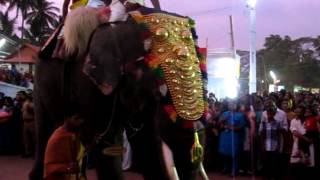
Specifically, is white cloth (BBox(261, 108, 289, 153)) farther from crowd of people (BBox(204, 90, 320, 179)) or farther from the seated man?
the seated man

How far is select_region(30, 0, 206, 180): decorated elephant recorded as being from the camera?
333cm

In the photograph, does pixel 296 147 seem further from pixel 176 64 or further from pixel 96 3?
pixel 96 3

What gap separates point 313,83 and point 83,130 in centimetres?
4992

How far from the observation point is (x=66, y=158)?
5230mm

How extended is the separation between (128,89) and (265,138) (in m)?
9.44

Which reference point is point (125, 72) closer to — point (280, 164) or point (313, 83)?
point (280, 164)

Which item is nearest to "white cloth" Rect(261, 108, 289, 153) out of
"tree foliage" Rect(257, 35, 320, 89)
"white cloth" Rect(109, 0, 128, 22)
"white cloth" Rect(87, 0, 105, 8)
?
"white cloth" Rect(87, 0, 105, 8)

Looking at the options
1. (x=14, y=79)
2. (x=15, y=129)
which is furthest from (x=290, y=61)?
(x=15, y=129)

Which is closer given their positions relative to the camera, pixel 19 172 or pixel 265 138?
pixel 265 138

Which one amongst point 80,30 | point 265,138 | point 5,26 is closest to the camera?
point 80,30

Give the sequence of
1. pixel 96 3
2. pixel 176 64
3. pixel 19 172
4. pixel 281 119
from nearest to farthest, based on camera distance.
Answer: pixel 96 3 → pixel 176 64 → pixel 281 119 → pixel 19 172

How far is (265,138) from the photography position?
40.4ft

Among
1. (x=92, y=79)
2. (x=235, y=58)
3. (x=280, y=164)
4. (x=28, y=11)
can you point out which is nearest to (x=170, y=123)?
(x=92, y=79)

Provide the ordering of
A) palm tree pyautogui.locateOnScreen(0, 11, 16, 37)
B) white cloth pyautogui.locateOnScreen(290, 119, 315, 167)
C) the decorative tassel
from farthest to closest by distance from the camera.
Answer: palm tree pyautogui.locateOnScreen(0, 11, 16, 37)
white cloth pyautogui.locateOnScreen(290, 119, 315, 167)
the decorative tassel
